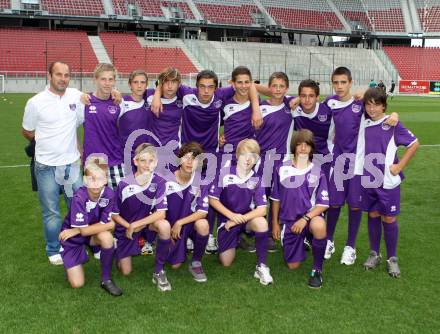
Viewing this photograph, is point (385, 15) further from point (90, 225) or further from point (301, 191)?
point (90, 225)

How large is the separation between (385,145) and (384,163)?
163mm

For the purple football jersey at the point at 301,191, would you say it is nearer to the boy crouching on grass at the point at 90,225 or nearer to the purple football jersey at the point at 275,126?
the purple football jersey at the point at 275,126

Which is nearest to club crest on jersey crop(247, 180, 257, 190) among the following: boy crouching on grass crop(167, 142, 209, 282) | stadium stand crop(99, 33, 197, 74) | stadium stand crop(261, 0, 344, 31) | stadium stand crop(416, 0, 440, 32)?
boy crouching on grass crop(167, 142, 209, 282)

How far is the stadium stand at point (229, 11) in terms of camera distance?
1622 inches

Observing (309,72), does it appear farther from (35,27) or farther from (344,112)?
(344,112)

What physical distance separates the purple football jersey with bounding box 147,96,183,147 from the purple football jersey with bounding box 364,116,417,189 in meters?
1.89

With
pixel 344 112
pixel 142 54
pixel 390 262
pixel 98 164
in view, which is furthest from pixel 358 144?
pixel 142 54

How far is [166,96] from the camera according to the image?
4.97 m

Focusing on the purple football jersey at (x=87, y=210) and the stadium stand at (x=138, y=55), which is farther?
the stadium stand at (x=138, y=55)

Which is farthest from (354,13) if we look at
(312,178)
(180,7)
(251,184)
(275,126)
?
(251,184)

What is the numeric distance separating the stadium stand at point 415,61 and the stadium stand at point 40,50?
89.0 feet

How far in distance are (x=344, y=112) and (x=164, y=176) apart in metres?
1.79

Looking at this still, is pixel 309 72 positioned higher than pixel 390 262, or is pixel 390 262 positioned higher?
pixel 309 72

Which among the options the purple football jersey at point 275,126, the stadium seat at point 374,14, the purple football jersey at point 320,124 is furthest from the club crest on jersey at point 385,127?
the stadium seat at point 374,14
